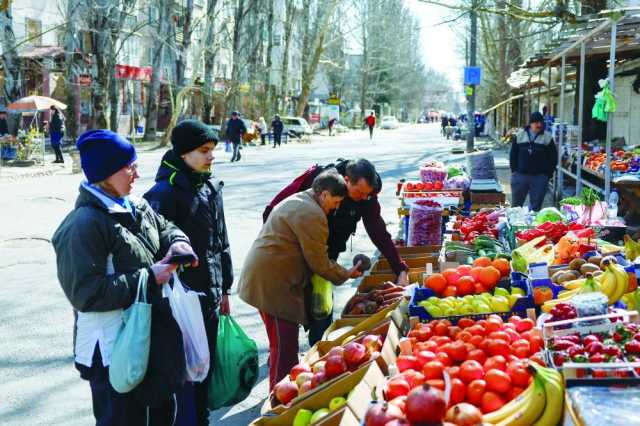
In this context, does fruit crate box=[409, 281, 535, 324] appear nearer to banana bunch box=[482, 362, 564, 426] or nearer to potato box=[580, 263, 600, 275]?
potato box=[580, 263, 600, 275]

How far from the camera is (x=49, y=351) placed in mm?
6676

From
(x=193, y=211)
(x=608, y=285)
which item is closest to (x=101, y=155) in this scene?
(x=193, y=211)

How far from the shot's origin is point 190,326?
361 cm

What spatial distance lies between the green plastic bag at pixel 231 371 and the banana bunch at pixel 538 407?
171 centimetres

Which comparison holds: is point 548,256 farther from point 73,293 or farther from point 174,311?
point 73,293

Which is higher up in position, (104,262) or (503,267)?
(104,262)

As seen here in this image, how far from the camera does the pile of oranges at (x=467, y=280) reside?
198 inches

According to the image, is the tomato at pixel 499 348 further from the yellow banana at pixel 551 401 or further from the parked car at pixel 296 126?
the parked car at pixel 296 126

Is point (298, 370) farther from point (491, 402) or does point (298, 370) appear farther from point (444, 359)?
point (491, 402)

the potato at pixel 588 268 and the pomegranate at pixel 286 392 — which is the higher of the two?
the potato at pixel 588 268

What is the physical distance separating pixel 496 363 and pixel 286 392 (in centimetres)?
107

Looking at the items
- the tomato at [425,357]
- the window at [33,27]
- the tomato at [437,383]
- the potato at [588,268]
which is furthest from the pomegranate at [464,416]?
the window at [33,27]

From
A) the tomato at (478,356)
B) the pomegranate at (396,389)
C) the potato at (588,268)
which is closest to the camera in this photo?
the pomegranate at (396,389)

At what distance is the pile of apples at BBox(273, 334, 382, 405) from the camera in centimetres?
389
